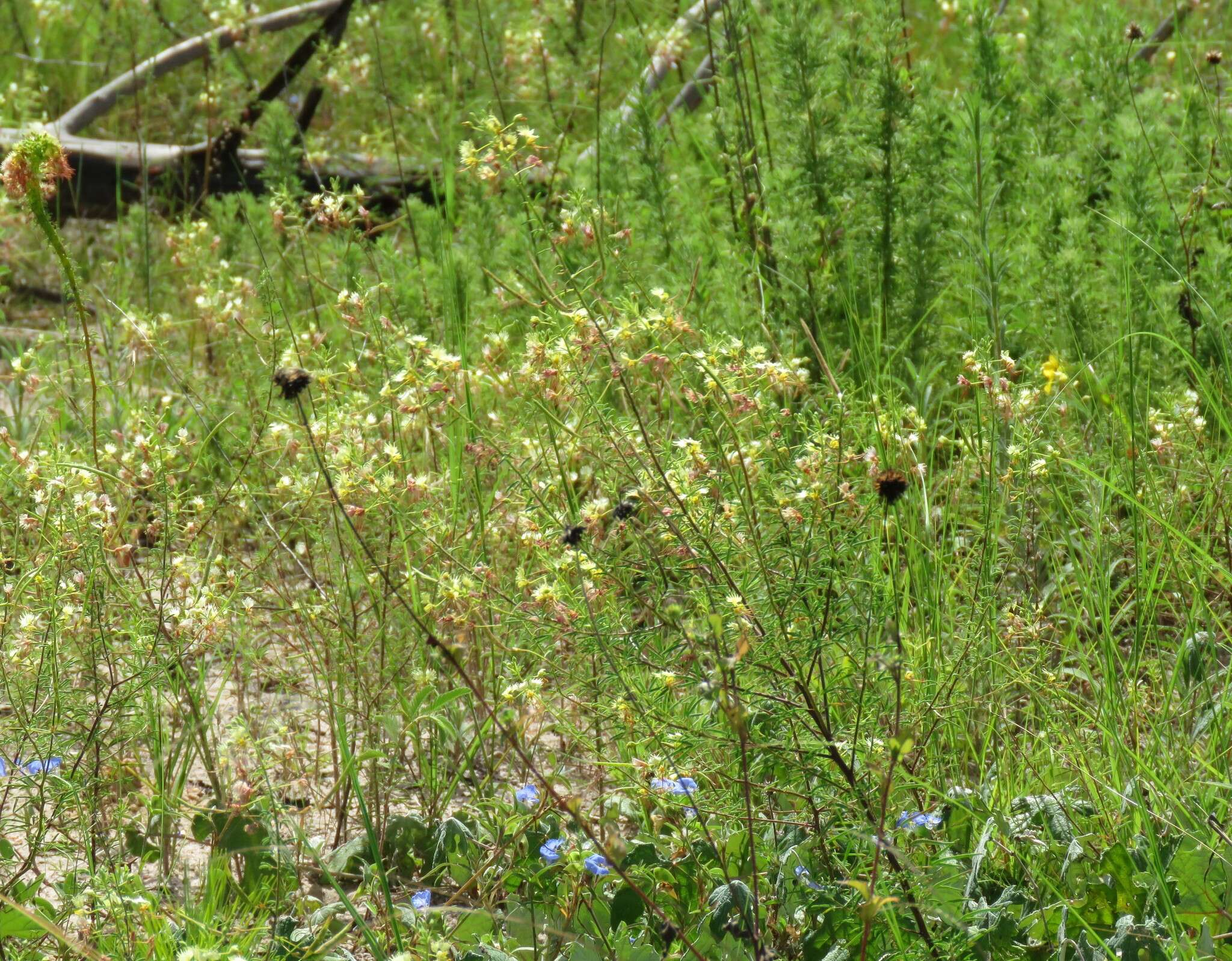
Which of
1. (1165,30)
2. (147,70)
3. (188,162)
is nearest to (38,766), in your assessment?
(188,162)

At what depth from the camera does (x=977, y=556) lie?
2.44 m

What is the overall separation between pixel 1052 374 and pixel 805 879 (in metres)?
1.26

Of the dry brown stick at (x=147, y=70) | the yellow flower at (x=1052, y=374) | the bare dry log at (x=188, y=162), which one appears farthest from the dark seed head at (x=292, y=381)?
the dry brown stick at (x=147, y=70)

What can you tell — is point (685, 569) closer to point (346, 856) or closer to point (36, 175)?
point (346, 856)

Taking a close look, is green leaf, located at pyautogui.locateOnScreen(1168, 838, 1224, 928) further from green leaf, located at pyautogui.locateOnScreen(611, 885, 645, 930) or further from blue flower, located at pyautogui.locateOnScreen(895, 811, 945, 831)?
green leaf, located at pyautogui.locateOnScreen(611, 885, 645, 930)

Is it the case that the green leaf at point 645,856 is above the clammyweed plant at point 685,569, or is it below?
below

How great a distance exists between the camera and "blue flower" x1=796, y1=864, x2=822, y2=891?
1.84 m

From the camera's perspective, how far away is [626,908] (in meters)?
1.91

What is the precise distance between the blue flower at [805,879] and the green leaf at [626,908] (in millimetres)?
228

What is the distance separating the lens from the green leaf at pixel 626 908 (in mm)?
1901

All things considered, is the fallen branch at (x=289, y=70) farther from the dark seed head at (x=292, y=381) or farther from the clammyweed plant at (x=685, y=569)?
the dark seed head at (x=292, y=381)

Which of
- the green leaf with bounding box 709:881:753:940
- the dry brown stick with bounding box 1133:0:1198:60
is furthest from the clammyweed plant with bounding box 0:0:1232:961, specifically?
the dry brown stick with bounding box 1133:0:1198:60

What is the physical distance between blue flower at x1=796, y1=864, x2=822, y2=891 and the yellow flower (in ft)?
3.81

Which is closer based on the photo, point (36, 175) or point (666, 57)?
point (36, 175)
